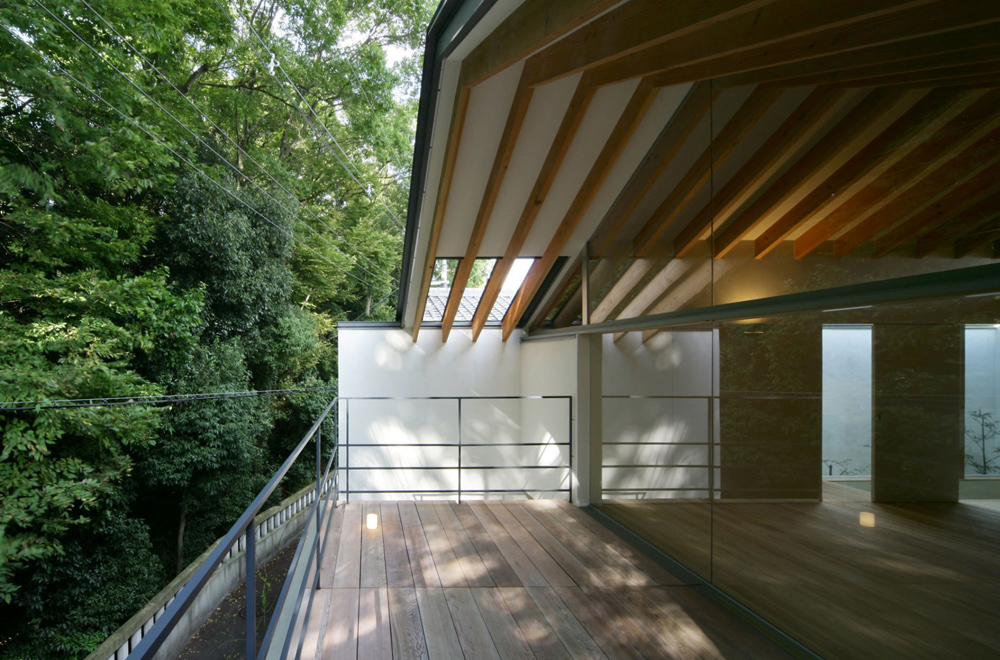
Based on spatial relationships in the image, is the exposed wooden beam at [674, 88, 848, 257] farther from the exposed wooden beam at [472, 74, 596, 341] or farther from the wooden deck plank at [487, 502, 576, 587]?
the wooden deck plank at [487, 502, 576, 587]

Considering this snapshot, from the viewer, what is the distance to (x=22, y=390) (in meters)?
6.68

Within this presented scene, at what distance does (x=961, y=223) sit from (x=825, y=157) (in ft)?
2.71

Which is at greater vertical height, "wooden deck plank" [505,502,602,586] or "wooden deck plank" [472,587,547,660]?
"wooden deck plank" [472,587,547,660]

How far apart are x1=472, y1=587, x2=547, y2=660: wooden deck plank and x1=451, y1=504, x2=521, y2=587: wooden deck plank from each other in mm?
166

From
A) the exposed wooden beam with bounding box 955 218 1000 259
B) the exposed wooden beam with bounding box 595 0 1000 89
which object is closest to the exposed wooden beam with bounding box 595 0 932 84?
the exposed wooden beam with bounding box 595 0 1000 89

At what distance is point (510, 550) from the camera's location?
4.31 meters

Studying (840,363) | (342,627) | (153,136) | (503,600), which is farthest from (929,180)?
(153,136)

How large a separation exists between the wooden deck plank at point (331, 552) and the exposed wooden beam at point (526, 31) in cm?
283

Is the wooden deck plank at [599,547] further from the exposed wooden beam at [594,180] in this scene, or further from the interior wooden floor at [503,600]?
the exposed wooden beam at [594,180]

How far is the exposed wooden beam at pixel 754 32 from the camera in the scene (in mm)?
2311

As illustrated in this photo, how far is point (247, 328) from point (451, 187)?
25.9ft

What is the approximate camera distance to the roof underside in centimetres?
213

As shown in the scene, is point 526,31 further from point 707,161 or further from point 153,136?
point 153,136

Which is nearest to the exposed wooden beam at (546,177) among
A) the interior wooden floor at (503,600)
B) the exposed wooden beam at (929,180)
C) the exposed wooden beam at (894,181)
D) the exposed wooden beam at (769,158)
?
the exposed wooden beam at (769,158)
